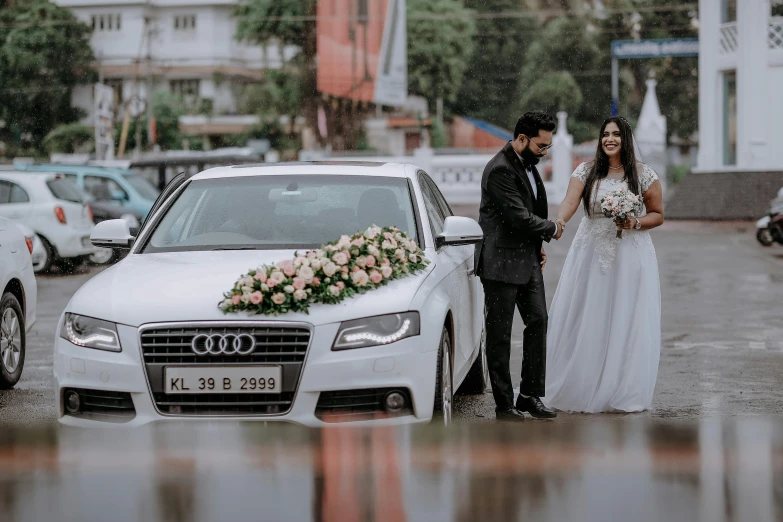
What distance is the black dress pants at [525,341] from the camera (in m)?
7.20

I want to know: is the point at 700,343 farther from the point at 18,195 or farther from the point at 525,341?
the point at 18,195

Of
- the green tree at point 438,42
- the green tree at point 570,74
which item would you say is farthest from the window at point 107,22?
the green tree at point 570,74

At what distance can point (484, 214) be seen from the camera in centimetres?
714

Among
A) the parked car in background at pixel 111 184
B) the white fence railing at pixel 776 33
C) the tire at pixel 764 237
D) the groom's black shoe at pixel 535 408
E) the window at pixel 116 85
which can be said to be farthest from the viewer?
the window at pixel 116 85

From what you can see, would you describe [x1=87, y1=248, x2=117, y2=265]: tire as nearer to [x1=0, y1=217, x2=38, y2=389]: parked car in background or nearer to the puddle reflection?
[x1=0, y1=217, x2=38, y2=389]: parked car in background

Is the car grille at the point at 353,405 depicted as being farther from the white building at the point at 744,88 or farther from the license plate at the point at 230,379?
the white building at the point at 744,88

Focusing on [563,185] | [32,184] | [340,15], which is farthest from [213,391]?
[340,15]

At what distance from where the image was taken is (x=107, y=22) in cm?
8025

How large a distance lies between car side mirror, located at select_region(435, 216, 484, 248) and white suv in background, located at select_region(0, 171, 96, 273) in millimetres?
14140

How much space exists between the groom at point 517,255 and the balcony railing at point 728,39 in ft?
106

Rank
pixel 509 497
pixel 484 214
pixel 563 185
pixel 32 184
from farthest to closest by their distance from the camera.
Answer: pixel 563 185
pixel 32 184
pixel 484 214
pixel 509 497

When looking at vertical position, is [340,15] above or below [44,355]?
above

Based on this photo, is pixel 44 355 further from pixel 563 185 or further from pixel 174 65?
pixel 174 65

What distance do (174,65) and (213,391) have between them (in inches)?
3174
